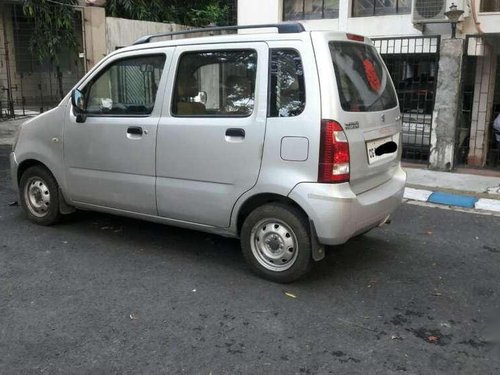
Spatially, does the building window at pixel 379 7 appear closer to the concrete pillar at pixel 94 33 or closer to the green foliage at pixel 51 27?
the concrete pillar at pixel 94 33

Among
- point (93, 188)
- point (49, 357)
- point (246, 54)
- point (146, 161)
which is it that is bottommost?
point (49, 357)

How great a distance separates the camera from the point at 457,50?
884cm

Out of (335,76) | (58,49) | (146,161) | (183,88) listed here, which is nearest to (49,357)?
(146,161)

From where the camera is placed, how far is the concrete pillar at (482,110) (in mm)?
9961

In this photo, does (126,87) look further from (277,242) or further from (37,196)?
(277,242)

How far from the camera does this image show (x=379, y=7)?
10047mm

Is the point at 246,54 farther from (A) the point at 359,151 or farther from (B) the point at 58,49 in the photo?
(B) the point at 58,49

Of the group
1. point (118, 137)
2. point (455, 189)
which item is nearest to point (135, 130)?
point (118, 137)

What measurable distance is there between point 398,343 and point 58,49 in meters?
13.1

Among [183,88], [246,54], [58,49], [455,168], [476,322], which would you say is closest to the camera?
[476,322]

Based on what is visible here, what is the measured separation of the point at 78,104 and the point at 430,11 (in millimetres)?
6274

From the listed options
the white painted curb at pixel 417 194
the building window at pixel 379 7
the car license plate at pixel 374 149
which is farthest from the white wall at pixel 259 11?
the car license plate at pixel 374 149

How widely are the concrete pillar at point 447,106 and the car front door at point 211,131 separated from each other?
230 inches

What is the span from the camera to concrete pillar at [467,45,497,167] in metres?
9.96
